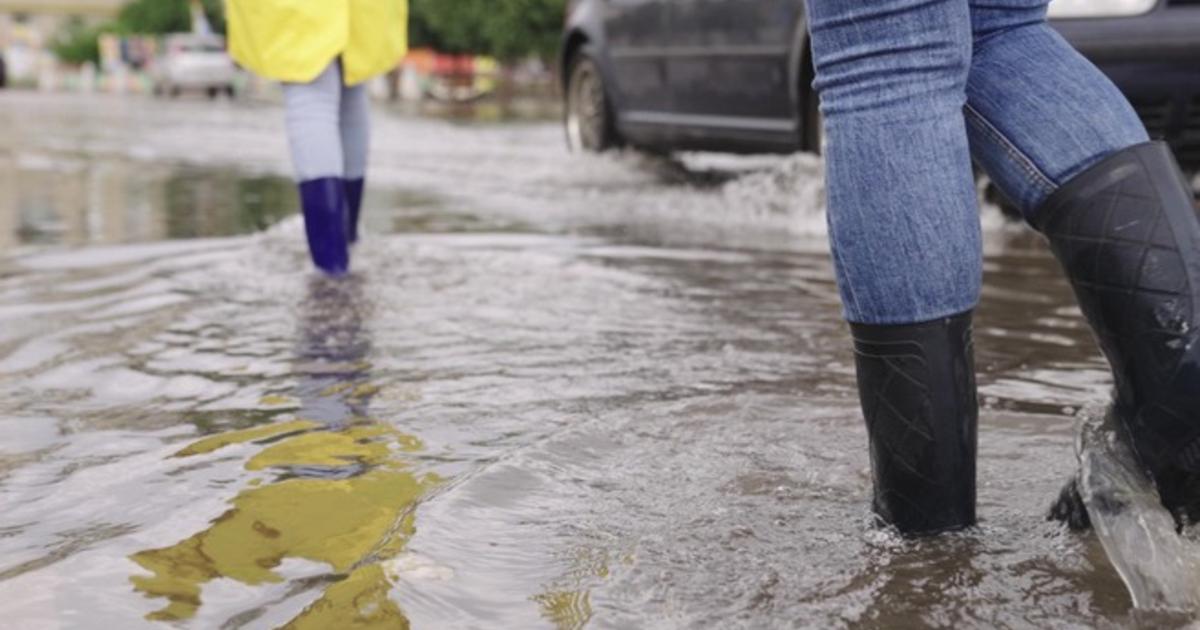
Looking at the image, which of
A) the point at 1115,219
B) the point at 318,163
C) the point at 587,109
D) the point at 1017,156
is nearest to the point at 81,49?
the point at 587,109

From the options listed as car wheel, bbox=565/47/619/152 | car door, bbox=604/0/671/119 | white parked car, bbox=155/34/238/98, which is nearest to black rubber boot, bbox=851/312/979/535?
car door, bbox=604/0/671/119

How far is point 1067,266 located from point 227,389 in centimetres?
161

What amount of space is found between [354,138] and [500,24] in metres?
28.3

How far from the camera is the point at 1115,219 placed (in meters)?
1.69

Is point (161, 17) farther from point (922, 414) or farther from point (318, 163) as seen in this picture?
point (922, 414)

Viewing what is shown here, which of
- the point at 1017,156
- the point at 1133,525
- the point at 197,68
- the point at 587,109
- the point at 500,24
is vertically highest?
the point at 1017,156

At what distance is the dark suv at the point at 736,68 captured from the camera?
5.38 m

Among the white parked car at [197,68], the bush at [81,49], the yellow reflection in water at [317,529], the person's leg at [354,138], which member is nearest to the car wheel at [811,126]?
the person's leg at [354,138]

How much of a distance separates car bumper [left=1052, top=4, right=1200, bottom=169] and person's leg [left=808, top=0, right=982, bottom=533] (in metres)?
3.87

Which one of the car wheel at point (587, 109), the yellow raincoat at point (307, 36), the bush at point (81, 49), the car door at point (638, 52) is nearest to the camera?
the yellow raincoat at point (307, 36)

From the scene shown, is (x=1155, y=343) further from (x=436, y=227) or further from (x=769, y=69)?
(x=769, y=69)

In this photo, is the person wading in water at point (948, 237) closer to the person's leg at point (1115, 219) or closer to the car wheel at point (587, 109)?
the person's leg at point (1115, 219)

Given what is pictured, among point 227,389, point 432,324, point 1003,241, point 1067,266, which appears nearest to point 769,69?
point 1003,241

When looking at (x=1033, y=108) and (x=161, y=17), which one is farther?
(x=161, y=17)
